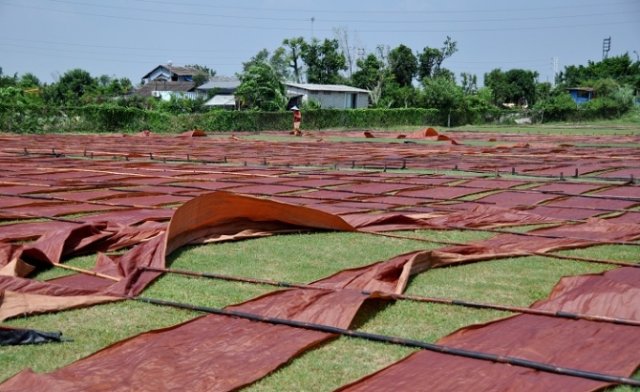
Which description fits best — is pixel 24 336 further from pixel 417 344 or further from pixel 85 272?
pixel 417 344

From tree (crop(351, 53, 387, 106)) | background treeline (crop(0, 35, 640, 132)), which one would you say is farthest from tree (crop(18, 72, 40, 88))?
tree (crop(351, 53, 387, 106))

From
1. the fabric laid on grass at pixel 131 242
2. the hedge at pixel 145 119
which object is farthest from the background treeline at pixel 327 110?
the fabric laid on grass at pixel 131 242

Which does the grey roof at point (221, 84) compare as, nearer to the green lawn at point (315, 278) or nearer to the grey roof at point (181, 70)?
the grey roof at point (181, 70)

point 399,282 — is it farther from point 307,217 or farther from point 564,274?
point 307,217

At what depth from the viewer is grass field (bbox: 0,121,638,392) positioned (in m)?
3.78

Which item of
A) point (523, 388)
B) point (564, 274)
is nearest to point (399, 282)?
point (564, 274)

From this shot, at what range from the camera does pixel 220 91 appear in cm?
6272

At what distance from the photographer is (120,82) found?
52125 millimetres

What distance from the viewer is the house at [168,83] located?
66062 mm

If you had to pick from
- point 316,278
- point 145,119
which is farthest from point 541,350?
point 145,119

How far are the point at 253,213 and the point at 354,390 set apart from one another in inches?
166

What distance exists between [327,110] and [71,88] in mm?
24173

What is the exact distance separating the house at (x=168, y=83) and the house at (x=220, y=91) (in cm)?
104

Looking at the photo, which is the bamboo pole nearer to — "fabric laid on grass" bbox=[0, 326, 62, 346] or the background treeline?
"fabric laid on grass" bbox=[0, 326, 62, 346]
